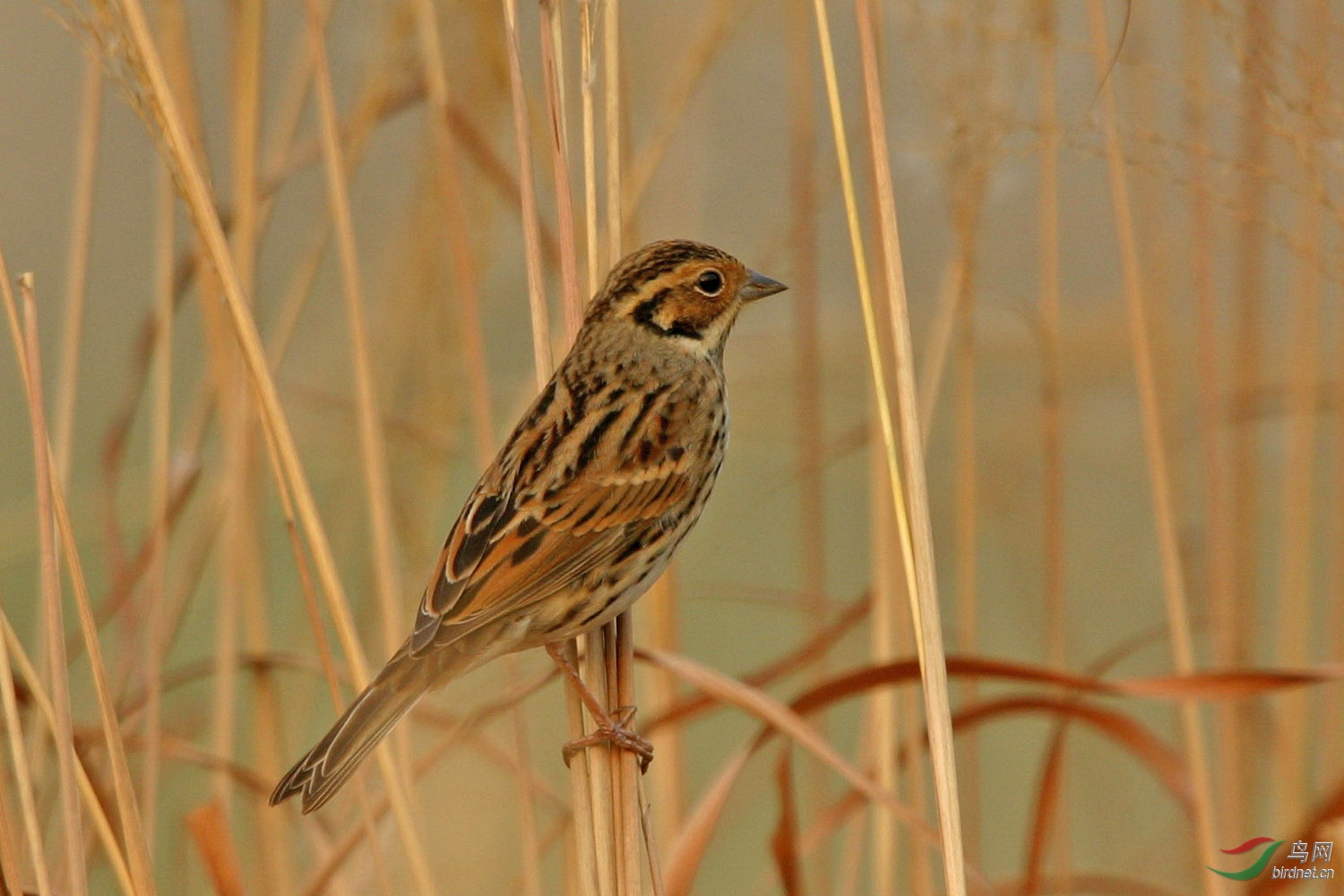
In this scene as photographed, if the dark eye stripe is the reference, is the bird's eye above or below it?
above

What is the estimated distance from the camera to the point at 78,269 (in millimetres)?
2762

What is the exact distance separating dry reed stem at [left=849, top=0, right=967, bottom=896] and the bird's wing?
816 mm

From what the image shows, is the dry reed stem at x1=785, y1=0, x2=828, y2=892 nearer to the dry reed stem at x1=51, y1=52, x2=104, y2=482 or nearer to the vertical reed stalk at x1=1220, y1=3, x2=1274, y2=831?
the vertical reed stalk at x1=1220, y1=3, x2=1274, y2=831

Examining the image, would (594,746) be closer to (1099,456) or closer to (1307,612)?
(1307,612)

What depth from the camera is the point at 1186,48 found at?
3377 millimetres

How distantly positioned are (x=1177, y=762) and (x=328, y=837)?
172 cm

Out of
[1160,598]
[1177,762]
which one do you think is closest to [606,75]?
[1177,762]

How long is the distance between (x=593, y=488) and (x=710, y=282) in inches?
21.2

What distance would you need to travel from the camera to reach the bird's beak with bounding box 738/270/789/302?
302 centimetres

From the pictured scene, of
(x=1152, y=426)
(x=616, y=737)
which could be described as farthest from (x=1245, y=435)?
(x=616, y=737)

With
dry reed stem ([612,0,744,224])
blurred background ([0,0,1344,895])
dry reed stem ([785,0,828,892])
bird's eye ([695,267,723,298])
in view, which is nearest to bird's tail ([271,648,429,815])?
blurred background ([0,0,1344,895])

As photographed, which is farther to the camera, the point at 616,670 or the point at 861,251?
the point at 616,670

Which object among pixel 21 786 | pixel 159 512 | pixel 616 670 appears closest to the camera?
pixel 21 786

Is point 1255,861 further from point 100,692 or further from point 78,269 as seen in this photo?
point 78,269
